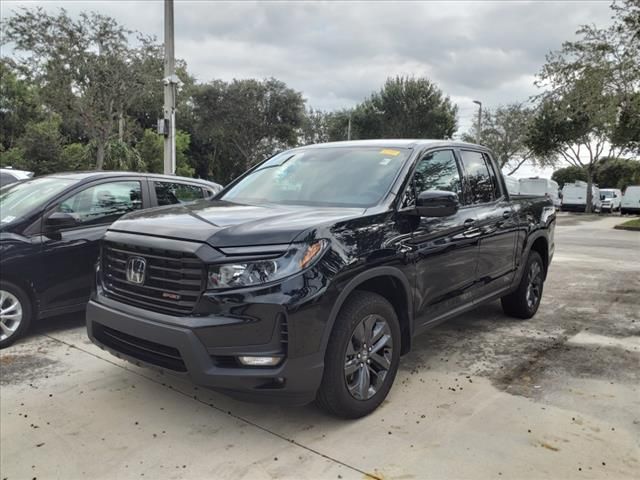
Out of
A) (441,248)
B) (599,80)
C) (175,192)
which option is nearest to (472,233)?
(441,248)

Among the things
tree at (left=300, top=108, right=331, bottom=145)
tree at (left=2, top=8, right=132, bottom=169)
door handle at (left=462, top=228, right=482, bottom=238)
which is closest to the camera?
door handle at (left=462, top=228, right=482, bottom=238)

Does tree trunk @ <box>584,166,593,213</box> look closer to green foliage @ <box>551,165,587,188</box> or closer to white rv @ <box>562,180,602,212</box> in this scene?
white rv @ <box>562,180,602,212</box>

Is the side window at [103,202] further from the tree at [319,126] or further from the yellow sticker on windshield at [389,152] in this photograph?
the tree at [319,126]

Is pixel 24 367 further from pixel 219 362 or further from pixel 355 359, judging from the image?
pixel 355 359

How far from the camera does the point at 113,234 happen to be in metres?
3.47

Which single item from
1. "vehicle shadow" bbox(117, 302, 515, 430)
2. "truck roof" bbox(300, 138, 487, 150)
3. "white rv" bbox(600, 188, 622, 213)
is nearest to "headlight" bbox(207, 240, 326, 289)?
"vehicle shadow" bbox(117, 302, 515, 430)

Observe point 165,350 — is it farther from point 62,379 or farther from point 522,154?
point 522,154

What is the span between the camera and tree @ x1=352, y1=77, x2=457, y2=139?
124 feet

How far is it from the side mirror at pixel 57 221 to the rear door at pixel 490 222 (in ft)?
12.2

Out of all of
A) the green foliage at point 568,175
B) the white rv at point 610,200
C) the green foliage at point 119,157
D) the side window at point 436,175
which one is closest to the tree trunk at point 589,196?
the white rv at point 610,200

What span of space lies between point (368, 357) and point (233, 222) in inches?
47.4

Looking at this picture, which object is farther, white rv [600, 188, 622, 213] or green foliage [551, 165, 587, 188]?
green foliage [551, 165, 587, 188]

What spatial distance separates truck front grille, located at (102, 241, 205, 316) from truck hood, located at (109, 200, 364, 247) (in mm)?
126

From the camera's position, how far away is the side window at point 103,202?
5.31 meters
